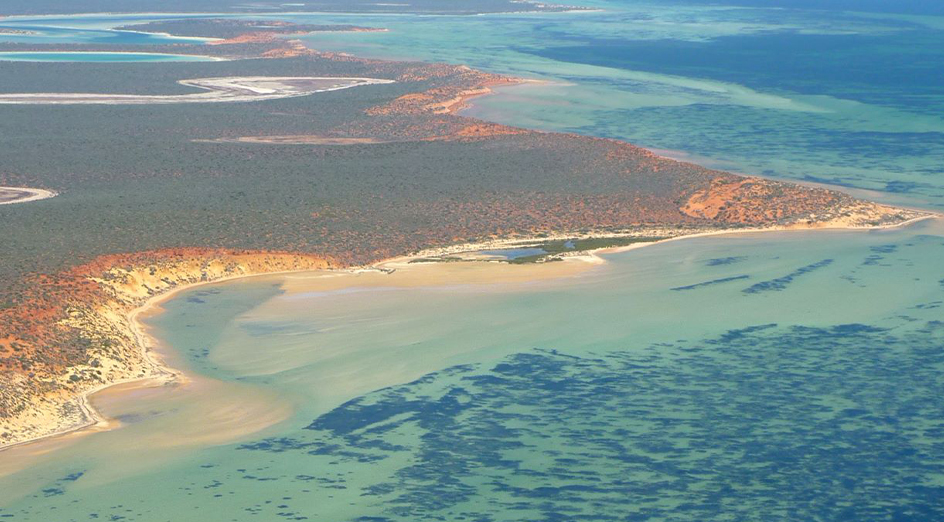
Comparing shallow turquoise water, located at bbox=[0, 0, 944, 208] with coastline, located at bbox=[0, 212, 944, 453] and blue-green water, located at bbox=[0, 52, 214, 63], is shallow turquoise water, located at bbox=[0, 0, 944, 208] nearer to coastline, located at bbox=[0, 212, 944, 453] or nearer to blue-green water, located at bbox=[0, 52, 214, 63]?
coastline, located at bbox=[0, 212, 944, 453]

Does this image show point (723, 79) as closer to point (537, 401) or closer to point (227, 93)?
point (227, 93)

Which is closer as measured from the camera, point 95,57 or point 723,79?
point 723,79

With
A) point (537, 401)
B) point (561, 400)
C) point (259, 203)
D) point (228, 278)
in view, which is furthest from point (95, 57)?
point (561, 400)

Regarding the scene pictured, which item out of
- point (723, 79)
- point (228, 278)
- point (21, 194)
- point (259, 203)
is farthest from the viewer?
point (723, 79)

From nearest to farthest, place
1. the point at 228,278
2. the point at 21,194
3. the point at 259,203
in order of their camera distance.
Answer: the point at 228,278 → the point at 259,203 → the point at 21,194

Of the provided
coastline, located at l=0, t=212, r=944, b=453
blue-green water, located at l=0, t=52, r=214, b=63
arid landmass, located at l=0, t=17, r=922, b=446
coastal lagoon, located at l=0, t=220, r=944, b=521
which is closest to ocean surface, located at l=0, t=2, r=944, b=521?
coastal lagoon, located at l=0, t=220, r=944, b=521

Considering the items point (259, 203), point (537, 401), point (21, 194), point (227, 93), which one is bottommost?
point (537, 401)

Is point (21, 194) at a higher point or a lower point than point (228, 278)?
higher
